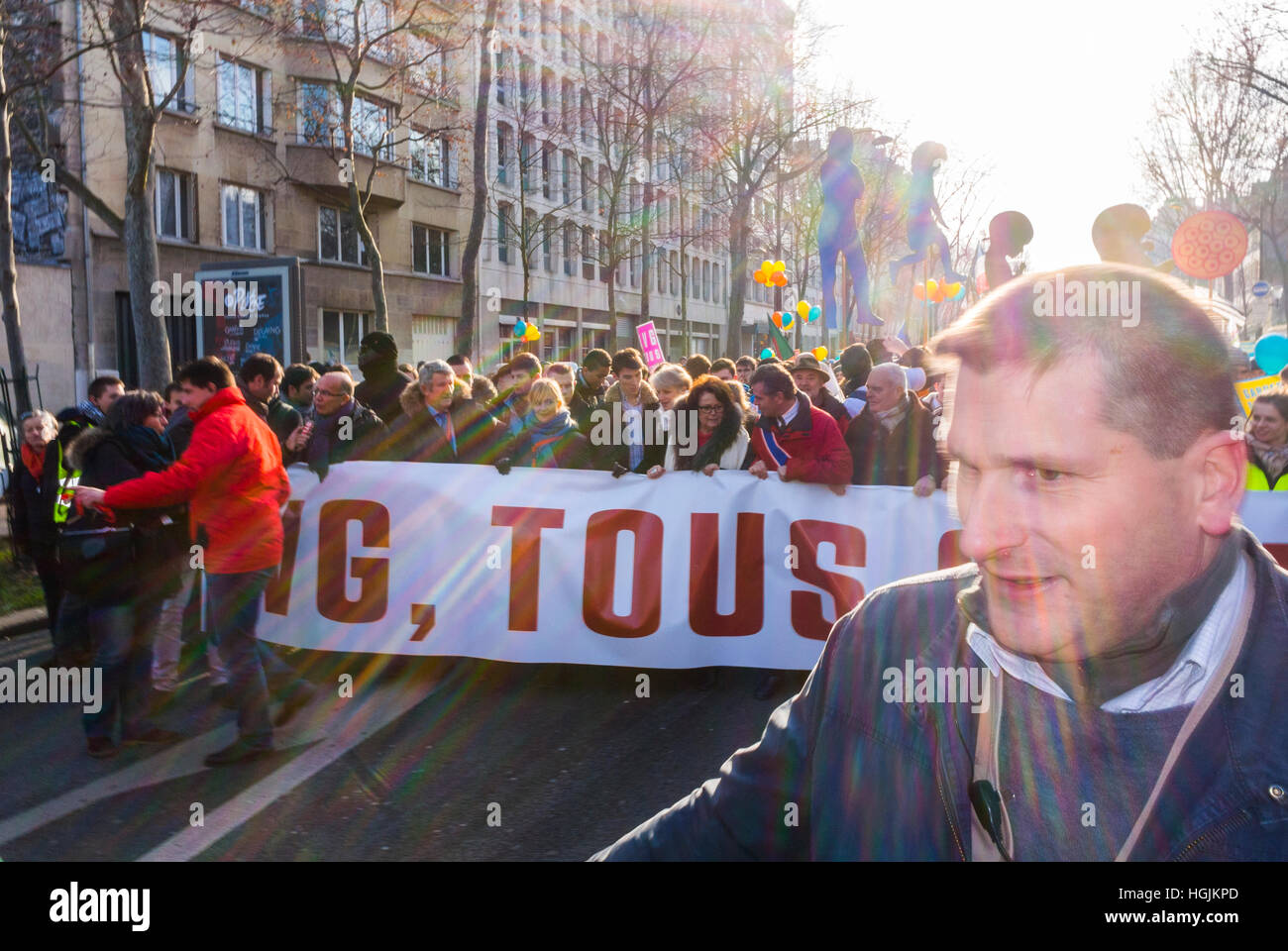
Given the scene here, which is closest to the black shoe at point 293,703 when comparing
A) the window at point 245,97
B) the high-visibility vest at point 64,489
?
the high-visibility vest at point 64,489

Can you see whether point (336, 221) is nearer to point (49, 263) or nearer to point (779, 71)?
point (49, 263)

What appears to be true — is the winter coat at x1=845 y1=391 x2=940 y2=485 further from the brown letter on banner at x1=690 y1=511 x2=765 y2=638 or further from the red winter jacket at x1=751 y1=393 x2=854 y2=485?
the brown letter on banner at x1=690 y1=511 x2=765 y2=638

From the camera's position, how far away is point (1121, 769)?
4.04 feet

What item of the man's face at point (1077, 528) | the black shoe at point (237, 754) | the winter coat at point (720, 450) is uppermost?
the man's face at point (1077, 528)

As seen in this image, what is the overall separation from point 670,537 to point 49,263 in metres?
23.2

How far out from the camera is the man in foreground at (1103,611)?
1196 mm

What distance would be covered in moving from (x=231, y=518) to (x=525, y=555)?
1.93 metres

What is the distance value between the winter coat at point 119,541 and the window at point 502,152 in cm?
3754

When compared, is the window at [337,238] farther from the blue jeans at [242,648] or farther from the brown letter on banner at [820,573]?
the blue jeans at [242,648]

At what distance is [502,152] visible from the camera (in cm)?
4334

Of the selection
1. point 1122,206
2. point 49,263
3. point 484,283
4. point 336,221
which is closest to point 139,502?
point 1122,206

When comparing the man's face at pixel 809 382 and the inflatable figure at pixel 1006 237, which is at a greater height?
the inflatable figure at pixel 1006 237

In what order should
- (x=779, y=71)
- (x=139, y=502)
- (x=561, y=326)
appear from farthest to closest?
(x=561, y=326)
(x=779, y=71)
(x=139, y=502)

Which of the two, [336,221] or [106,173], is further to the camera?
[336,221]
